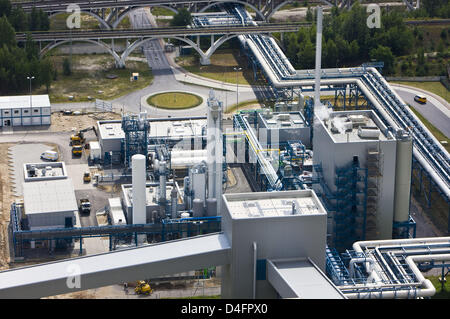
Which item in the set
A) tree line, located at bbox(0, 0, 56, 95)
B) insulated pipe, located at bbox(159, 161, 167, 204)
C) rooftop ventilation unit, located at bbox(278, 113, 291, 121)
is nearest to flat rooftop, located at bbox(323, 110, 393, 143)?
insulated pipe, located at bbox(159, 161, 167, 204)

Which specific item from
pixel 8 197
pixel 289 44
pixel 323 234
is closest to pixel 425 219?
pixel 323 234

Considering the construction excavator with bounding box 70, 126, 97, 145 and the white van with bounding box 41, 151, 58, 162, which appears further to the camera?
the construction excavator with bounding box 70, 126, 97, 145

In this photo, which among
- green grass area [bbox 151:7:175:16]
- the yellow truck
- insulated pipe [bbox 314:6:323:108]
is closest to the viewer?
insulated pipe [bbox 314:6:323:108]

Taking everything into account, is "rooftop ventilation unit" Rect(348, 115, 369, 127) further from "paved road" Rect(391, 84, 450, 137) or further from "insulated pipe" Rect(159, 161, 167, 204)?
"paved road" Rect(391, 84, 450, 137)

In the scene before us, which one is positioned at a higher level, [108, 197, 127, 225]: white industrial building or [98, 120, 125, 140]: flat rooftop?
[98, 120, 125, 140]: flat rooftop

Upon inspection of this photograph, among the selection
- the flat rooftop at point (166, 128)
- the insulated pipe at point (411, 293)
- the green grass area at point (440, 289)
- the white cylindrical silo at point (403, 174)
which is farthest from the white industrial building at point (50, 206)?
the green grass area at point (440, 289)

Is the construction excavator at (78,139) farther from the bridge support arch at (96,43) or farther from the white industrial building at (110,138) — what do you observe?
the bridge support arch at (96,43)

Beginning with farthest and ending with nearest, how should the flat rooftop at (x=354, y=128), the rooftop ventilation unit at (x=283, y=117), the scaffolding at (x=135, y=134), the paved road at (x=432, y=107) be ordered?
the paved road at (x=432, y=107) < the rooftop ventilation unit at (x=283, y=117) < the scaffolding at (x=135, y=134) < the flat rooftop at (x=354, y=128)
